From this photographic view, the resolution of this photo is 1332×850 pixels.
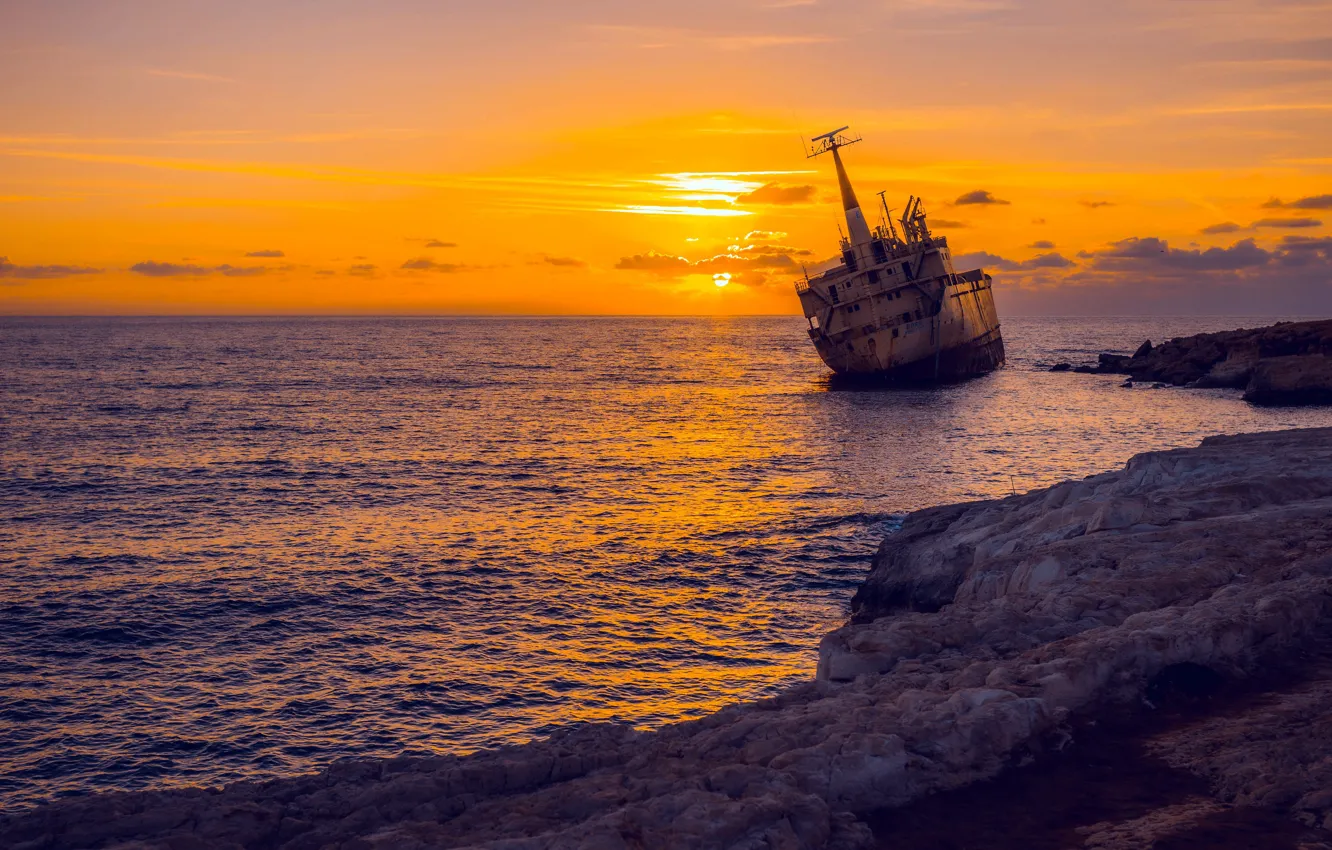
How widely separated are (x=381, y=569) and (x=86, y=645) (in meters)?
7.29

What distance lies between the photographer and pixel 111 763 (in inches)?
607

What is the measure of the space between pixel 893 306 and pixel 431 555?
5026 centimetres

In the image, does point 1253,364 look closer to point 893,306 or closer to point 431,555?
point 893,306

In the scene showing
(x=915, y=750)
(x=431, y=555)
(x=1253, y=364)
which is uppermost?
(x=1253, y=364)

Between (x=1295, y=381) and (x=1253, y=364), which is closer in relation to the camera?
(x=1295, y=381)

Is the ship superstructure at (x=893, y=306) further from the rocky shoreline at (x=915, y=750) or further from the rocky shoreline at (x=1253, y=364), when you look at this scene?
the rocky shoreline at (x=915, y=750)

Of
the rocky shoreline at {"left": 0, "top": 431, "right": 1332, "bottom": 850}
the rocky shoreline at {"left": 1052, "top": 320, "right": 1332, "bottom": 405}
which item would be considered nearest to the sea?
the rocky shoreline at {"left": 1052, "top": 320, "right": 1332, "bottom": 405}

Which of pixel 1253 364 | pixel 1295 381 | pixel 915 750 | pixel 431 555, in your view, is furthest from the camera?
pixel 1253 364

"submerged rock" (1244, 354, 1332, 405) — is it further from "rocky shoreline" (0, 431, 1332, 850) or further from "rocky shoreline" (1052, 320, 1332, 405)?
"rocky shoreline" (0, 431, 1332, 850)

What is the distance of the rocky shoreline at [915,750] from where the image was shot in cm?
786

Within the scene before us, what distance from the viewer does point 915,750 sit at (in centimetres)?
893

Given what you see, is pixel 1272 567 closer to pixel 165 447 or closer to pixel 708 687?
pixel 708 687

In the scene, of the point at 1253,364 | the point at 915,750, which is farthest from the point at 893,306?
the point at 915,750

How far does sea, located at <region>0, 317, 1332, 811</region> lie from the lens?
1712 centimetres
